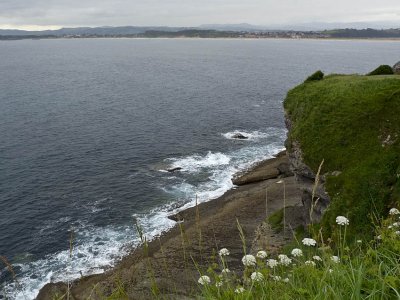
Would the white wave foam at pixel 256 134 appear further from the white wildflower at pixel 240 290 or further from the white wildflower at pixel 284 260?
the white wildflower at pixel 240 290

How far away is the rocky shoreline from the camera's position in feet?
94.1

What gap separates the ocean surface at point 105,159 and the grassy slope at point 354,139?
44.9 ft

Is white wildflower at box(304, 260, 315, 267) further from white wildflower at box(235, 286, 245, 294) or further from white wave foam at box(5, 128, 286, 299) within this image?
white wave foam at box(5, 128, 286, 299)

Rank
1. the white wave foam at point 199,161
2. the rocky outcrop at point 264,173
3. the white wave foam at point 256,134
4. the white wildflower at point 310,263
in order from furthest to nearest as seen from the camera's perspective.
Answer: the white wave foam at point 256,134
the white wave foam at point 199,161
the rocky outcrop at point 264,173
the white wildflower at point 310,263

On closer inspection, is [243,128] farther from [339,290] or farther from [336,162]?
[339,290]

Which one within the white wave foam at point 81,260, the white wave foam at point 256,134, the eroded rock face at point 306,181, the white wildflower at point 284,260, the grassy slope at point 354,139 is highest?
the white wildflower at point 284,260

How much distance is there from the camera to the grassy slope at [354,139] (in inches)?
867

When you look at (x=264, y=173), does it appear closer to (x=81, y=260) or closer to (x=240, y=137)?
(x=240, y=137)

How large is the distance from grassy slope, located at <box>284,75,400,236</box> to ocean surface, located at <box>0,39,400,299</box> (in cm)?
1369

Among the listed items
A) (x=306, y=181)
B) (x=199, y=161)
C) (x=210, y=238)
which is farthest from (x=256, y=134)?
(x=306, y=181)

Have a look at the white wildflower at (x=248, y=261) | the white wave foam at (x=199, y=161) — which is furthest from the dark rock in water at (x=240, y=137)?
the white wildflower at (x=248, y=261)

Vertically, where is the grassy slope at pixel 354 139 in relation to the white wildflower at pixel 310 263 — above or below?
below

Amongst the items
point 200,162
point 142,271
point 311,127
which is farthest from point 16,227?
point 311,127

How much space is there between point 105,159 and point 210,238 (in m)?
25.5
